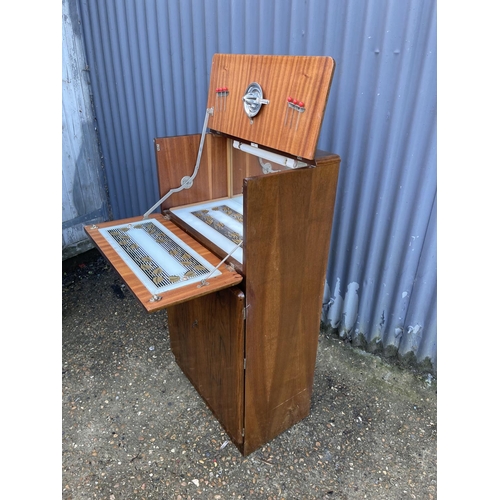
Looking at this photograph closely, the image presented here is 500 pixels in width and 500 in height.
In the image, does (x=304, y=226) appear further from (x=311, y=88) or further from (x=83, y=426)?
(x=83, y=426)

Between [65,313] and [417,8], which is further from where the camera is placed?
[65,313]

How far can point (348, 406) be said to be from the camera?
2.25 meters

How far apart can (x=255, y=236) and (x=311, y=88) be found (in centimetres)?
53

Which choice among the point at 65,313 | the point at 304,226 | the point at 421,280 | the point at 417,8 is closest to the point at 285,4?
the point at 417,8

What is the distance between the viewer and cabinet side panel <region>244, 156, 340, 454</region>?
1.36m

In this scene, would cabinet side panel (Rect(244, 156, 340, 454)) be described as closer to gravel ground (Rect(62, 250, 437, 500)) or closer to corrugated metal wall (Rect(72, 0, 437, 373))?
gravel ground (Rect(62, 250, 437, 500))

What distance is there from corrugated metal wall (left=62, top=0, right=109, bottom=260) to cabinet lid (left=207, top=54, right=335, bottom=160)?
216 cm

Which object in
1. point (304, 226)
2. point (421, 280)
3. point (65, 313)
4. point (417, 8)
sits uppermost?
point (417, 8)

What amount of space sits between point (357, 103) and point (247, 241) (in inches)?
45.1

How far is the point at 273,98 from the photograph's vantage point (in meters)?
1.46

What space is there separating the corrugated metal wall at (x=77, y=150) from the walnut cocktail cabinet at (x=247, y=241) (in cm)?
207

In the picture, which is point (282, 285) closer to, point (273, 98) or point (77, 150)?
point (273, 98)

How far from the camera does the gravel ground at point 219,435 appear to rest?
184cm

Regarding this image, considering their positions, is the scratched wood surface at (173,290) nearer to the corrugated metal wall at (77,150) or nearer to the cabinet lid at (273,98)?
the cabinet lid at (273,98)
